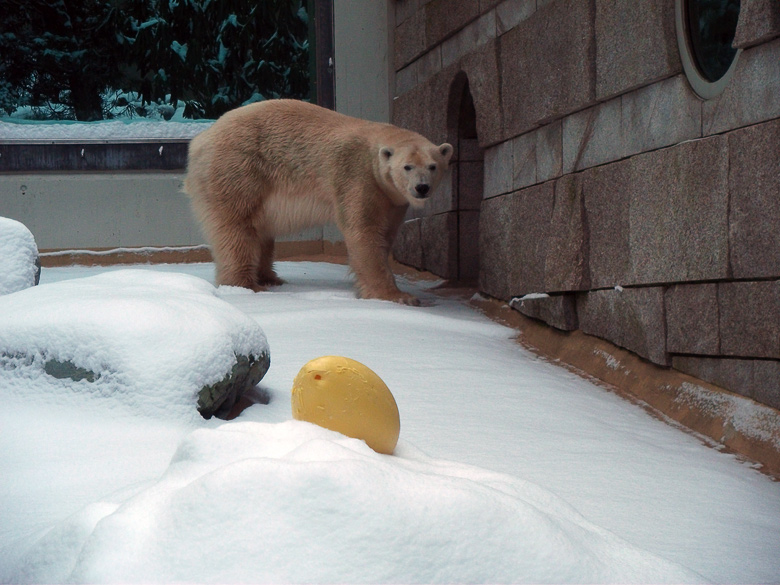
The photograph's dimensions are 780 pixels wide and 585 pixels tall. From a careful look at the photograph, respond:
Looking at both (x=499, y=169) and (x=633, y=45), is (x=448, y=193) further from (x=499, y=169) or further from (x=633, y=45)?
(x=633, y=45)

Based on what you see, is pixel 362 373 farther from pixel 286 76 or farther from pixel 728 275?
pixel 286 76

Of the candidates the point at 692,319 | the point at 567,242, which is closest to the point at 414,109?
the point at 567,242

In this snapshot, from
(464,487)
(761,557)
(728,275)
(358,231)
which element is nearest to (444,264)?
(358,231)

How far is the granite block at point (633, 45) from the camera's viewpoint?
3268mm

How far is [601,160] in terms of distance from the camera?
12.6 ft

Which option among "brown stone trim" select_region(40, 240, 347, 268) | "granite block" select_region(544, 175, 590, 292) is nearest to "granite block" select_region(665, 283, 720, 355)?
"granite block" select_region(544, 175, 590, 292)

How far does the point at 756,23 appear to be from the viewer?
2648 millimetres

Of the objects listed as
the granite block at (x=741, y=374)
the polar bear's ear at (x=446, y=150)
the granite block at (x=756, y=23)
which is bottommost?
the granite block at (x=741, y=374)

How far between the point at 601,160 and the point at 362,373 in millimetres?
2432

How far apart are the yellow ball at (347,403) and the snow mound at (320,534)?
11.8 inches

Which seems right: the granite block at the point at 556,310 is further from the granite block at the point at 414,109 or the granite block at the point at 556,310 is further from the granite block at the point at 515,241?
the granite block at the point at 414,109

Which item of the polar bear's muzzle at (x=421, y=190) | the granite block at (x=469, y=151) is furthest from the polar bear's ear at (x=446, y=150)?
the granite block at (x=469, y=151)

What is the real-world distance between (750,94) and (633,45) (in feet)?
2.78

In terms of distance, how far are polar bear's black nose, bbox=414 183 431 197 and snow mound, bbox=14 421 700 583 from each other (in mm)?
3695
